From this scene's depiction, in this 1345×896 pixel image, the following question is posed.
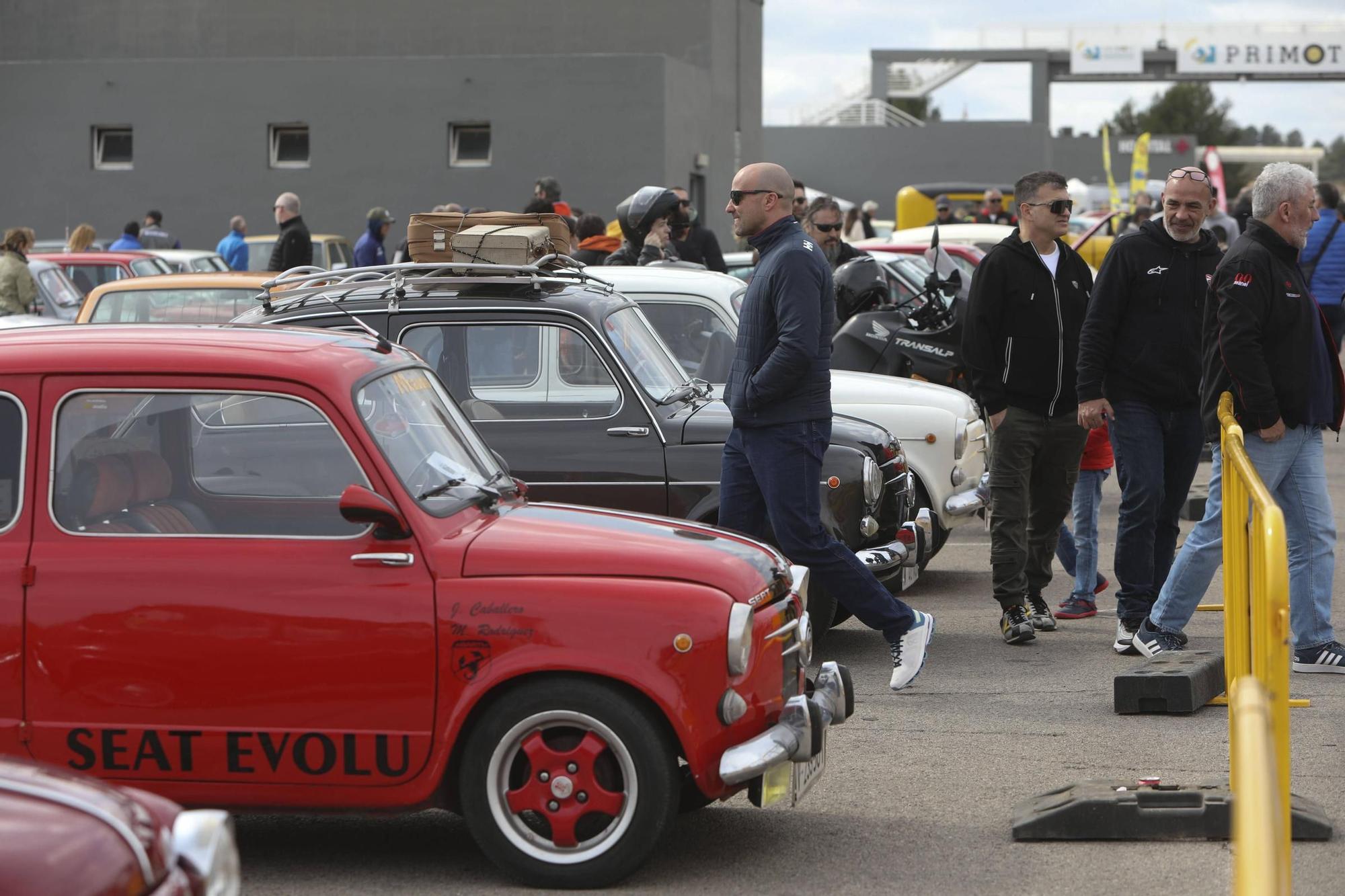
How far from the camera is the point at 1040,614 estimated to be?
8648 mm

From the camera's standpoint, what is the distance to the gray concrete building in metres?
29.9

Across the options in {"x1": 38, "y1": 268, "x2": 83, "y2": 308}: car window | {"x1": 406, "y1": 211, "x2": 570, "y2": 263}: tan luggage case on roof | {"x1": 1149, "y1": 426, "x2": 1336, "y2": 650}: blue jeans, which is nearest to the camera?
{"x1": 1149, "y1": 426, "x2": 1336, "y2": 650}: blue jeans

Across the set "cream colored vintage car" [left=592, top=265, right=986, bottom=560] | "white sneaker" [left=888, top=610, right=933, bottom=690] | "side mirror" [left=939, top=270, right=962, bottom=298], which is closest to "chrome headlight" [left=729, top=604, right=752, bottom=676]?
"white sneaker" [left=888, top=610, right=933, bottom=690]

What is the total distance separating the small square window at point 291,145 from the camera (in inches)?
1214

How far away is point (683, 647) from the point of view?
4715 mm

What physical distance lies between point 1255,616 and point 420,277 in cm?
421

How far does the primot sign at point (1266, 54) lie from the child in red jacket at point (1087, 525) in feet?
237

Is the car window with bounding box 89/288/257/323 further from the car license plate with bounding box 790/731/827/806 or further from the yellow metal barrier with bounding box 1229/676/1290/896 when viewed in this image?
the yellow metal barrier with bounding box 1229/676/1290/896

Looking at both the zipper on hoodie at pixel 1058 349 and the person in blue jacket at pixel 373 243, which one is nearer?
the zipper on hoodie at pixel 1058 349

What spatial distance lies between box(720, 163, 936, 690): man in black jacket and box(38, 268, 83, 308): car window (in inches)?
489

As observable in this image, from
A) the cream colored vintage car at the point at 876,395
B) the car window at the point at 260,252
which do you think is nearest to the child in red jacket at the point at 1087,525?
the cream colored vintage car at the point at 876,395

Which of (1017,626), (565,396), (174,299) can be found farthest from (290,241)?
(1017,626)

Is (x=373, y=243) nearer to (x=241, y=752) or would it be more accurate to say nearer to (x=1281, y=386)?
(x=1281, y=386)

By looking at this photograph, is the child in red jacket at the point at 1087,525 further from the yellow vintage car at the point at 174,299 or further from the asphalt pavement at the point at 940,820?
the yellow vintage car at the point at 174,299
